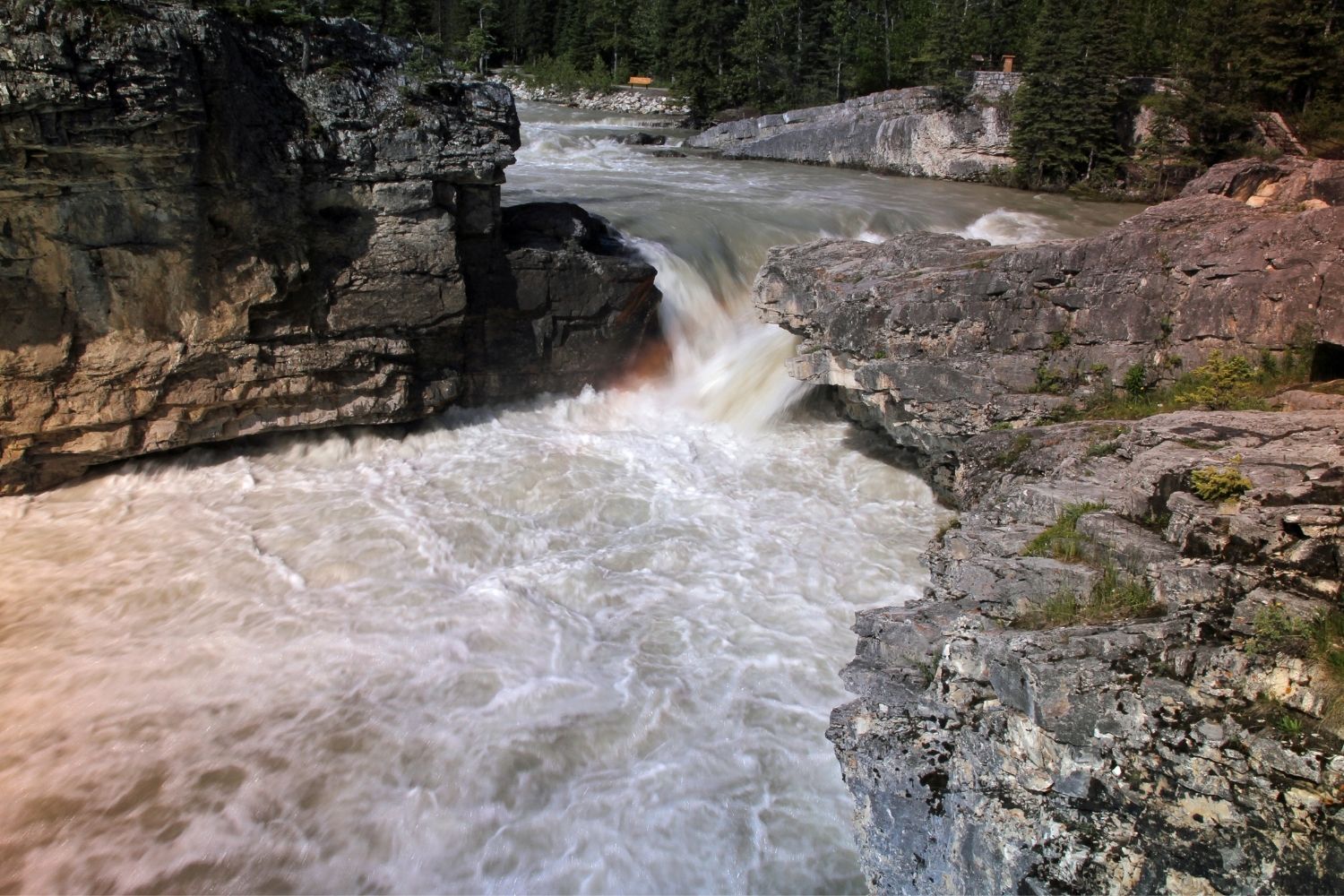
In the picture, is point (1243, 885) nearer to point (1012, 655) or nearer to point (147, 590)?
point (1012, 655)

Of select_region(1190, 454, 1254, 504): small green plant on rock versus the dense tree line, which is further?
the dense tree line

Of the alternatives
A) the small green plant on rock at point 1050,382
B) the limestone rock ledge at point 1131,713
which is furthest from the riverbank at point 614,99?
the limestone rock ledge at point 1131,713

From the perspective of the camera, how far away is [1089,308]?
9.44 m

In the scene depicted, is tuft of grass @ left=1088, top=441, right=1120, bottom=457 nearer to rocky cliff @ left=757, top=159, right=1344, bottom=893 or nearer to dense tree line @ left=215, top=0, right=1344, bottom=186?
rocky cliff @ left=757, top=159, right=1344, bottom=893

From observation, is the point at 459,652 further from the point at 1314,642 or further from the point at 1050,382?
the point at 1050,382

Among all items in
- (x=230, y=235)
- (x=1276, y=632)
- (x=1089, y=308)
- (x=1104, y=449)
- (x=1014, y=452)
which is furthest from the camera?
(x=230, y=235)

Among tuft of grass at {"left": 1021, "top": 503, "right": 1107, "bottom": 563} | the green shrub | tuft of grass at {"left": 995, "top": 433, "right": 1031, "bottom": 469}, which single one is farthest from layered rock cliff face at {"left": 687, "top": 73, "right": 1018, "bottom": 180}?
tuft of grass at {"left": 1021, "top": 503, "right": 1107, "bottom": 563}

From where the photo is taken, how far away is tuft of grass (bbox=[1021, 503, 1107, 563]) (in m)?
5.78

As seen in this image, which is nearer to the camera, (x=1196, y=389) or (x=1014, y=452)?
(x=1014, y=452)

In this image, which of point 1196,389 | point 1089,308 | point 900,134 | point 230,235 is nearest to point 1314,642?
point 1196,389

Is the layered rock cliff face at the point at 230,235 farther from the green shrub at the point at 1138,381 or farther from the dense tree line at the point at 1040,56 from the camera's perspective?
the green shrub at the point at 1138,381

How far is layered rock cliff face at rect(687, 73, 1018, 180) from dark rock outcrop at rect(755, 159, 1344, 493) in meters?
20.1

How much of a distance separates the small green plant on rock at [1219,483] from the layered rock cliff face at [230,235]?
34.5 ft

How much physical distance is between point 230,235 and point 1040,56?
26.3m
